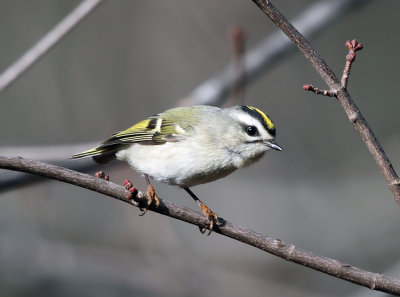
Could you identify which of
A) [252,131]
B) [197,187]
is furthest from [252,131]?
[197,187]

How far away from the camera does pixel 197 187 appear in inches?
225

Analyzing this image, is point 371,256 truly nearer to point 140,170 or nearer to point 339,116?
point 339,116

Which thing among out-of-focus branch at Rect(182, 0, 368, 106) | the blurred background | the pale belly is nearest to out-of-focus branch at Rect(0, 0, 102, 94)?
the pale belly

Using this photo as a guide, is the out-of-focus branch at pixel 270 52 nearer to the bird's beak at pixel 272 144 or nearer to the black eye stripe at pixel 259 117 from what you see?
the black eye stripe at pixel 259 117

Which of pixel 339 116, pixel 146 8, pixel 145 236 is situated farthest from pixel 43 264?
pixel 339 116

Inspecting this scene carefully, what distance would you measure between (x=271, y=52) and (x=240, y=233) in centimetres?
240

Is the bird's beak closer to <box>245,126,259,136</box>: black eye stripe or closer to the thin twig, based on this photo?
<box>245,126,259,136</box>: black eye stripe

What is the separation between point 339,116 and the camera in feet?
19.9

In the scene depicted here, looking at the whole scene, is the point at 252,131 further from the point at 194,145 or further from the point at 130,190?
the point at 130,190

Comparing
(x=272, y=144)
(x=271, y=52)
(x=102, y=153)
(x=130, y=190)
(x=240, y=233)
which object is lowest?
(x=240, y=233)

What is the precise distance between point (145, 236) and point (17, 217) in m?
1.53

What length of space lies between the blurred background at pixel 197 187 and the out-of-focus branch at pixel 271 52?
84 millimetres

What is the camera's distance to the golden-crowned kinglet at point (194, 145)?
2986 millimetres


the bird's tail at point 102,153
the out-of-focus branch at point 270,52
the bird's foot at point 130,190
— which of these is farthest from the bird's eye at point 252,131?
the bird's foot at point 130,190
